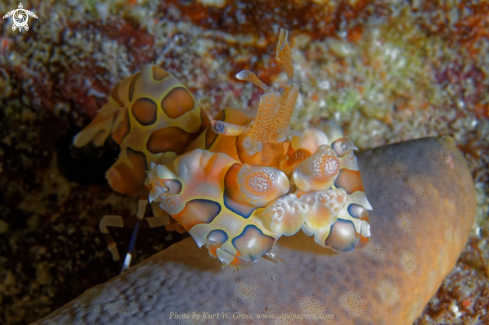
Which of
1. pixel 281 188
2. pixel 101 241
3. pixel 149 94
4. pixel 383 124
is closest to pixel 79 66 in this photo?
pixel 149 94

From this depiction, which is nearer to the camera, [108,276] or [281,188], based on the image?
[281,188]

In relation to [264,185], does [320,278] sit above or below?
below

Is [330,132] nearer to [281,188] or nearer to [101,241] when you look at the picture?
[281,188]

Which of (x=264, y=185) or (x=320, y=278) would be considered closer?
(x=264, y=185)

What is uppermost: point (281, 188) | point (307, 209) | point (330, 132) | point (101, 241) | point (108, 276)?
point (330, 132)

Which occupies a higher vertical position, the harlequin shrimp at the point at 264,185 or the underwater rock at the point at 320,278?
the harlequin shrimp at the point at 264,185

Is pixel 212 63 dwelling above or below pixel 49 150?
above

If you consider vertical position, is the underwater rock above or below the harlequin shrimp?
below

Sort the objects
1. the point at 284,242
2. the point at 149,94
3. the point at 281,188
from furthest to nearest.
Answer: the point at 149,94
the point at 284,242
the point at 281,188
